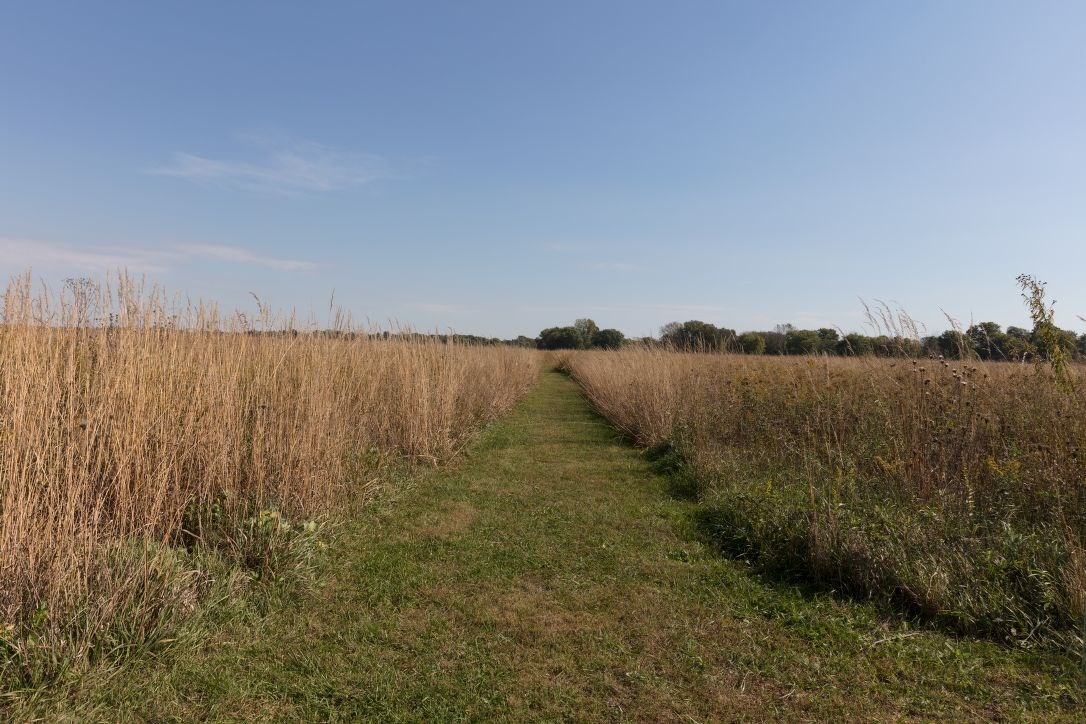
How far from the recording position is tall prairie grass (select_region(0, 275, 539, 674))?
2.54 metres

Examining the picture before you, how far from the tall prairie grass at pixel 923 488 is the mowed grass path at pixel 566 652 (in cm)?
34

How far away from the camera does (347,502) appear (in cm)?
529

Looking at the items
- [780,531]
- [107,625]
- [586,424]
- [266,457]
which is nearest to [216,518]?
[266,457]

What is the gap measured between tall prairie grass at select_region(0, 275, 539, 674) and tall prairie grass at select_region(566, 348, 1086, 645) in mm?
3932

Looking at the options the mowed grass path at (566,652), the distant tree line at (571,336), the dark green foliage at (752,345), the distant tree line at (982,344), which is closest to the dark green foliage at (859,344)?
the distant tree line at (982,344)

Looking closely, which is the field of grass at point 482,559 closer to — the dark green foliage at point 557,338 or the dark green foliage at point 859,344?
the dark green foliage at point 859,344

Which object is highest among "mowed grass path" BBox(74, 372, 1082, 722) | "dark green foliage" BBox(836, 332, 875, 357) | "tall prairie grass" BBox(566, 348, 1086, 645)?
"dark green foliage" BBox(836, 332, 875, 357)

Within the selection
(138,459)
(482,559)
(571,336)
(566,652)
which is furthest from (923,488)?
(571,336)

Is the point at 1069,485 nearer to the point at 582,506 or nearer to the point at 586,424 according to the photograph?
the point at 582,506

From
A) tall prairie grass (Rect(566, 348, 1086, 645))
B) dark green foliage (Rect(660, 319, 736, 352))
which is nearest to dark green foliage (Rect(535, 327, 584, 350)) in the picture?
dark green foliage (Rect(660, 319, 736, 352))

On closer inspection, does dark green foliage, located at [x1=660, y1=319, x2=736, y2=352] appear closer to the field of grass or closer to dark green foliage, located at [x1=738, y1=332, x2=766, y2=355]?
dark green foliage, located at [x1=738, y1=332, x2=766, y2=355]

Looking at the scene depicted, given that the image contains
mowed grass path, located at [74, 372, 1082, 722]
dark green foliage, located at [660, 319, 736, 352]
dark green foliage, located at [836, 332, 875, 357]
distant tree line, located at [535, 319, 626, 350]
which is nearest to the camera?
mowed grass path, located at [74, 372, 1082, 722]

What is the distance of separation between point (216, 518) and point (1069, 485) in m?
6.46

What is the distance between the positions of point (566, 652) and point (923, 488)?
347 cm
